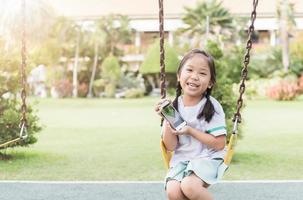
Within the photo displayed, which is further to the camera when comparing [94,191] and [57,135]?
[57,135]

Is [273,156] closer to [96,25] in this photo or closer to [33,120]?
[33,120]

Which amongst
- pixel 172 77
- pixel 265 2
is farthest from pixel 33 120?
pixel 265 2

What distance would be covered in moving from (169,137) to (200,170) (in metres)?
0.16

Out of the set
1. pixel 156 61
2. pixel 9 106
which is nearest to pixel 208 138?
pixel 9 106

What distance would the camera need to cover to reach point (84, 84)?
2288 centimetres

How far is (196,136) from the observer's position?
92.3 inches

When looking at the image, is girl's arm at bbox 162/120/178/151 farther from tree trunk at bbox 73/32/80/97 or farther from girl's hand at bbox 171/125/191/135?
tree trunk at bbox 73/32/80/97

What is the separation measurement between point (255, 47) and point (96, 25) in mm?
6335

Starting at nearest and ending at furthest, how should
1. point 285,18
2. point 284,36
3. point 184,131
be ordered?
point 184,131
point 284,36
point 285,18

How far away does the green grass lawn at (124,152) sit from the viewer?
5660 millimetres

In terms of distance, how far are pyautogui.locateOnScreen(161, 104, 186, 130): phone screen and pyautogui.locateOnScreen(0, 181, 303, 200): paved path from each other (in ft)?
6.30

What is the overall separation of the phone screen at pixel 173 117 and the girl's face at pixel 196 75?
98 millimetres

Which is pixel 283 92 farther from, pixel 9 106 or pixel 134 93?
pixel 9 106

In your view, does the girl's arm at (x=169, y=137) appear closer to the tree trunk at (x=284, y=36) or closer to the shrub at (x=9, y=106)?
the shrub at (x=9, y=106)
